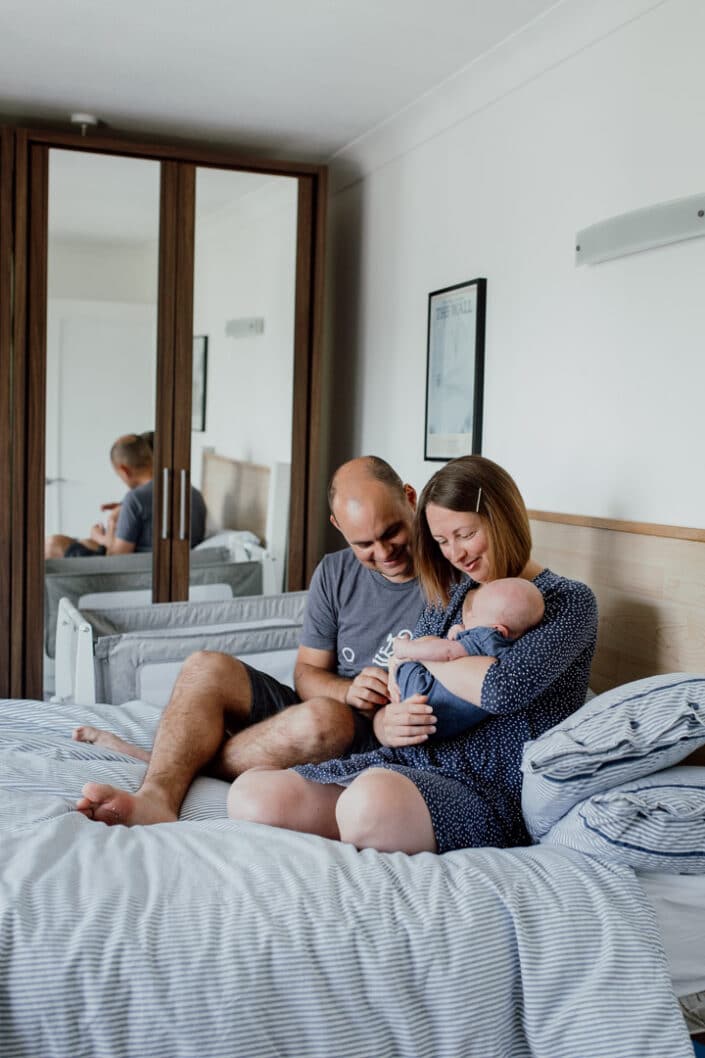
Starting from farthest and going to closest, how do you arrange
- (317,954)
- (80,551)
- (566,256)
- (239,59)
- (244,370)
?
(244,370), (80,551), (239,59), (566,256), (317,954)

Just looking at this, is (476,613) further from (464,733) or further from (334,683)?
(334,683)

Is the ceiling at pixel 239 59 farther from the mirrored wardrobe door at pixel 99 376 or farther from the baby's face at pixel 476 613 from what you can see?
the baby's face at pixel 476 613

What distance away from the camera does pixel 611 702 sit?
183cm

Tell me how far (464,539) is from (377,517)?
343 millimetres

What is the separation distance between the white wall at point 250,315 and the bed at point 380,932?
227cm

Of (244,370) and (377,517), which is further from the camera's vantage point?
(244,370)

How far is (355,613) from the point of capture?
245cm

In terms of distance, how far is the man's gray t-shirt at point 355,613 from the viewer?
2.39 metres

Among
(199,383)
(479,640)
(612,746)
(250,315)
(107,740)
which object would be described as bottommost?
(107,740)

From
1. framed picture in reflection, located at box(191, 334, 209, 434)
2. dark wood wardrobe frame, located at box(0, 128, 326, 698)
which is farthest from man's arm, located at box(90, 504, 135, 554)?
framed picture in reflection, located at box(191, 334, 209, 434)

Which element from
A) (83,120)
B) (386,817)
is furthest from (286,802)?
(83,120)

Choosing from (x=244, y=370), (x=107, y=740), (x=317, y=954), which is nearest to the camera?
(x=317, y=954)

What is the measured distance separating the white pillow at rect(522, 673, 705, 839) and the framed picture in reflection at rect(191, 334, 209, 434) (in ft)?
7.66

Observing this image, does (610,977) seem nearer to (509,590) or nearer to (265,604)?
(509,590)
